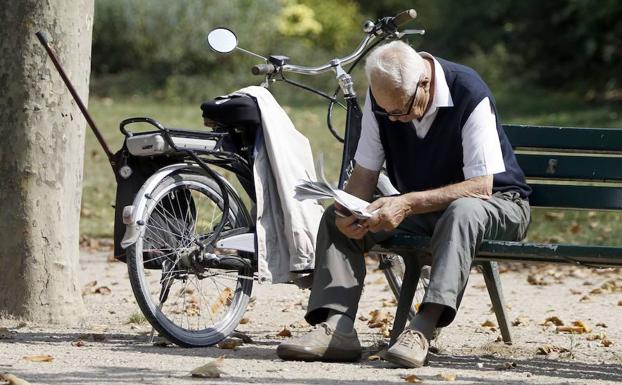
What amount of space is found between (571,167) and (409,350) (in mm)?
1324

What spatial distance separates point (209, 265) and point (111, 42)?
46.2 feet

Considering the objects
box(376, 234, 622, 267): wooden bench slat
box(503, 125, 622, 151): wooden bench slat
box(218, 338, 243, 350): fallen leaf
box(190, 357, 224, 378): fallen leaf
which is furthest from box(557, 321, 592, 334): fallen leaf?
box(190, 357, 224, 378): fallen leaf

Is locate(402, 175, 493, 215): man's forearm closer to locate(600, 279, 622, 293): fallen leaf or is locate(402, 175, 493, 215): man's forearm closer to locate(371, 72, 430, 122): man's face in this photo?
locate(371, 72, 430, 122): man's face

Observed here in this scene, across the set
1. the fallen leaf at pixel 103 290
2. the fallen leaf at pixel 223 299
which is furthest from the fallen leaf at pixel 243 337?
the fallen leaf at pixel 103 290

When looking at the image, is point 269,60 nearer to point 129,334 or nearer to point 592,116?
point 129,334

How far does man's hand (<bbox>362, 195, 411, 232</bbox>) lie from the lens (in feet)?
16.7

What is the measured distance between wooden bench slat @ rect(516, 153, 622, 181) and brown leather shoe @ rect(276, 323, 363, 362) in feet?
3.96

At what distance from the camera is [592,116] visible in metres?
16.1

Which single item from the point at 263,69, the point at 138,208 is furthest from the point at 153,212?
the point at 263,69

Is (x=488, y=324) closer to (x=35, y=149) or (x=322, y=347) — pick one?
(x=322, y=347)

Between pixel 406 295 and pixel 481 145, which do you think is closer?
pixel 481 145

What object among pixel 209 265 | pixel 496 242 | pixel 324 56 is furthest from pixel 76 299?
pixel 324 56

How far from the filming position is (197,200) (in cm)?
595

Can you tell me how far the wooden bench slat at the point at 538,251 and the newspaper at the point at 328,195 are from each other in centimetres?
24
